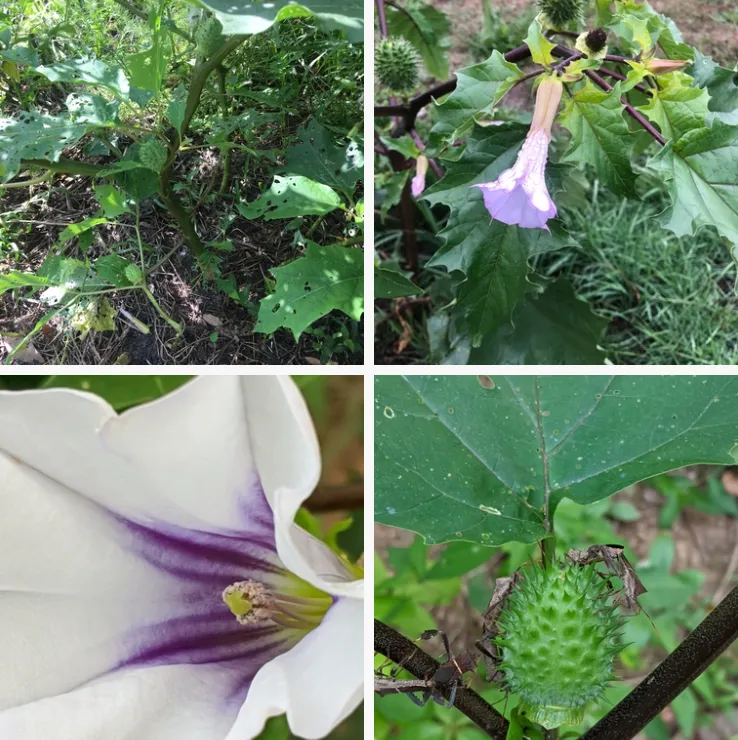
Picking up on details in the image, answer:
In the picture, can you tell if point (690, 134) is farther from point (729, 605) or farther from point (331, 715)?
point (331, 715)

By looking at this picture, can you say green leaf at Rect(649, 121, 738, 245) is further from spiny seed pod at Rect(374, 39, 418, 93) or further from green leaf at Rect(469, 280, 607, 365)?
spiny seed pod at Rect(374, 39, 418, 93)

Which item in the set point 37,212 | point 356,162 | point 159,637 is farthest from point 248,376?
point 37,212

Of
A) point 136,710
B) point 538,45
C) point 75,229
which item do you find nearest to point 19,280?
point 75,229

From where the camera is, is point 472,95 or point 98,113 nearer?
point 472,95

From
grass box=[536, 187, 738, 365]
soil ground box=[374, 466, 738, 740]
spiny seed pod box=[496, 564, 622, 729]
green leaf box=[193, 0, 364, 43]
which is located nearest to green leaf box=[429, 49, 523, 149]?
green leaf box=[193, 0, 364, 43]

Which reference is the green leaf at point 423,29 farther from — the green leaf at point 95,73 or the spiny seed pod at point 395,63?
the green leaf at point 95,73

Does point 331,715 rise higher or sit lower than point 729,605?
lower

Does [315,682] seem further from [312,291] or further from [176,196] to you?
[176,196]
